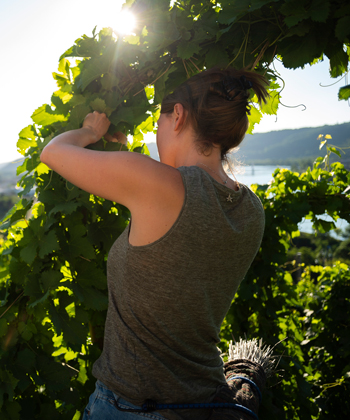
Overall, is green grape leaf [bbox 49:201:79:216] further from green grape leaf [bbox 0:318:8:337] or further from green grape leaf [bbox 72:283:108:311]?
green grape leaf [bbox 0:318:8:337]

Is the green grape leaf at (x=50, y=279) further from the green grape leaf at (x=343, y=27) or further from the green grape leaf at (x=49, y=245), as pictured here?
the green grape leaf at (x=343, y=27)

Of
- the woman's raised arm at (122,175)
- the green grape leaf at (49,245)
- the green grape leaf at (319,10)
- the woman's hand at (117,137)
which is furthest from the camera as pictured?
the woman's hand at (117,137)

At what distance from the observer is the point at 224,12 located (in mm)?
1194

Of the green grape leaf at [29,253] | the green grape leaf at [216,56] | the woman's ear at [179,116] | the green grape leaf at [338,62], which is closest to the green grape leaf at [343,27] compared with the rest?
the green grape leaf at [338,62]

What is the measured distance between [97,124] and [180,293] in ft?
2.73

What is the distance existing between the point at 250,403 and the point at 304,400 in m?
2.16

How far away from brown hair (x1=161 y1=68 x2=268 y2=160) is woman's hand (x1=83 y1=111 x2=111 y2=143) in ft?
1.06

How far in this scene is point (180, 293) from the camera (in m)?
1.00

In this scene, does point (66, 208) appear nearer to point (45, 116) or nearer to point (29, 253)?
point (29, 253)

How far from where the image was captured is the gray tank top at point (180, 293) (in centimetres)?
96

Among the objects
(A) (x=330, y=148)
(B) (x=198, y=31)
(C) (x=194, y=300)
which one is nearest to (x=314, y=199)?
(A) (x=330, y=148)

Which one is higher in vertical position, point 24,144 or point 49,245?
point 24,144

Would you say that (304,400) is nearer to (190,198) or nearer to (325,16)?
(190,198)

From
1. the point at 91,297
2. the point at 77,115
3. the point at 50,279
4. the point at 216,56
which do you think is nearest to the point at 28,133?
the point at 77,115
